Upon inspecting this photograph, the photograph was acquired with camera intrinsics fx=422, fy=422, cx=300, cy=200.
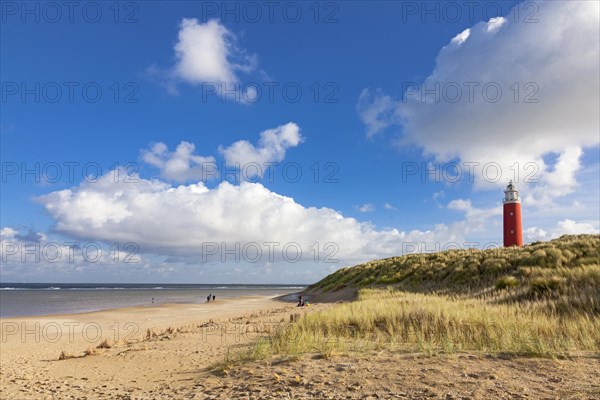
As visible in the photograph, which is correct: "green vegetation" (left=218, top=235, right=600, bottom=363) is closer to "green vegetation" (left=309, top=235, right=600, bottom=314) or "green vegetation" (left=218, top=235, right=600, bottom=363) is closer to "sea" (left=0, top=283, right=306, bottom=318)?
"green vegetation" (left=309, top=235, right=600, bottom=314)

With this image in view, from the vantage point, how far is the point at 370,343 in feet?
35.3

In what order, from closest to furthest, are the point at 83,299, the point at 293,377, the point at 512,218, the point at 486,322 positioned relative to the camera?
the point at 293,377 < the point at 486,322 < the point at 512,218 < the point at 83,299

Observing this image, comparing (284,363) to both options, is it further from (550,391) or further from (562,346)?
(562,346)

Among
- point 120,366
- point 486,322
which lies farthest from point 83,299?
point 486,322

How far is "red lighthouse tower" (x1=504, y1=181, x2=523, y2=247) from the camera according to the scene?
45.2 m

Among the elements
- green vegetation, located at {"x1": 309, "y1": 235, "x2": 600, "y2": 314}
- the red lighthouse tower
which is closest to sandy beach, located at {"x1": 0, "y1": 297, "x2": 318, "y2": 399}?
green vegetation, located at {"x1": 309, "y1": 235, "x2": 600, "y2": 314}

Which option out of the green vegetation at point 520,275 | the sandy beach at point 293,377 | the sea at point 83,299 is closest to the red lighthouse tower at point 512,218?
the green vegetation at point 520,275

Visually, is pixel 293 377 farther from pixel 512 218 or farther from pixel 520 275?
pixel 512 218

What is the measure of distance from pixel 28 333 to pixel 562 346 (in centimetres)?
2643

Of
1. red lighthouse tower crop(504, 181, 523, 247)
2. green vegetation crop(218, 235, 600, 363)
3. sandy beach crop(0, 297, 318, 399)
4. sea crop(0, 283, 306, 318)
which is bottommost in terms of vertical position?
sea crop(0, 283, 306, 318)

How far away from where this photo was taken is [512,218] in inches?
1812

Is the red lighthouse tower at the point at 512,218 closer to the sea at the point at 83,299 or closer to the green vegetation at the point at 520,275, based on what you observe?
the green vegetation at the point at 520,275

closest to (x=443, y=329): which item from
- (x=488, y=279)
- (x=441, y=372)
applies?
(x=441, y=372)

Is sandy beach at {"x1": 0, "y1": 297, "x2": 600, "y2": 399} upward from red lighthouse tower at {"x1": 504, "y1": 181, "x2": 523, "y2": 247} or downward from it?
downward
